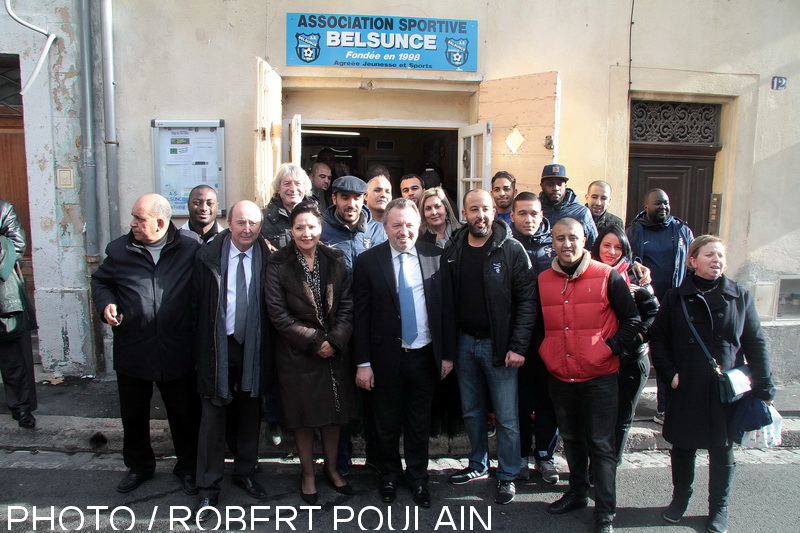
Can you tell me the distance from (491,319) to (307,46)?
11.6 ft

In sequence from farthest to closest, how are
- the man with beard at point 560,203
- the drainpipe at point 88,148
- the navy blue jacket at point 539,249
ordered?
the drainpipe at point 88,148 → the man with beard at point 560,203 → the navy blue jacket at point 539,249

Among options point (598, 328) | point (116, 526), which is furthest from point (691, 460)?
point (116, 526)

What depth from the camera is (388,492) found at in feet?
12.0

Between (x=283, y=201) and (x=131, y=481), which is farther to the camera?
(x=283, y=201)

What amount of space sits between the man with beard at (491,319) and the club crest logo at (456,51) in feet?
8.60

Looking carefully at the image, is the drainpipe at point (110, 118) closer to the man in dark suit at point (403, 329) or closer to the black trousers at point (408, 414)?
the man in dark suit at point (403, 329)

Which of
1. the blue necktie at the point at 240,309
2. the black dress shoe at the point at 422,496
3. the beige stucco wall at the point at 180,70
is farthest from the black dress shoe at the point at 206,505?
the beige stucco wall at the point at 180,70

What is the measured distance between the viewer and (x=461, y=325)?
3773mm

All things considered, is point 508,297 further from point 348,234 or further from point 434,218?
point 348,234

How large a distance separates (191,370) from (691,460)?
10.4 feet

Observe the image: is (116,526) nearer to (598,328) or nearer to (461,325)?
(461,325)

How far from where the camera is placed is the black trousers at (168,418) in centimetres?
371

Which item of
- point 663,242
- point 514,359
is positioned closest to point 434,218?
point 514,359

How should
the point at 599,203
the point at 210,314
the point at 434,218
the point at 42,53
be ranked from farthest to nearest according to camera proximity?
the point at 42,53 < the point at 599,203 < the point at 434,218 < the point at 210,314
